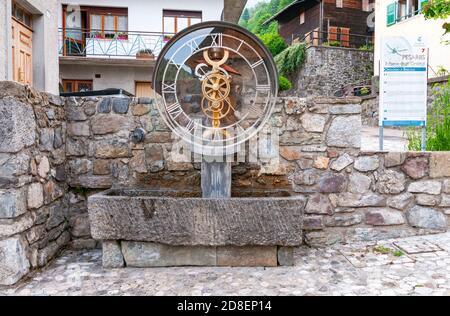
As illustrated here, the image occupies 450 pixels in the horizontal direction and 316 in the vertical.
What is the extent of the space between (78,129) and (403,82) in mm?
2841

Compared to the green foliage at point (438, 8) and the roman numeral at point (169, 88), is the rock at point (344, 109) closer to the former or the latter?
the roman numeral at point (169, 88)

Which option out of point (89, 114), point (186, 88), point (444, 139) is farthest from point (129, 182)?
point (444, 139)

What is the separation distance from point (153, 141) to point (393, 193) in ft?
6.45

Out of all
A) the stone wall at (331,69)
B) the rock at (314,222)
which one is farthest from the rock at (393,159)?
the stone wall at (331,69)

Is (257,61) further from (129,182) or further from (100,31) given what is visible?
(100,31)

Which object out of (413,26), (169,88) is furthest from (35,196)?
(413,26)

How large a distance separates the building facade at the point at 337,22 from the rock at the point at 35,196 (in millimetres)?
16461

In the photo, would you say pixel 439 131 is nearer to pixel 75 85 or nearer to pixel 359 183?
pixel 359 183

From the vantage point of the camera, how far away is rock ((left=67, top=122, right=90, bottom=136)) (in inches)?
120

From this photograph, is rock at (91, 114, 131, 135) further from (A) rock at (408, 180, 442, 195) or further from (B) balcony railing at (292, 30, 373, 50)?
(B) balcony railing at (292, 30, 373, 50)

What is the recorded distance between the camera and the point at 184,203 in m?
2.45

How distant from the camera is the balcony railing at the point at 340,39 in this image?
17641 millimetres

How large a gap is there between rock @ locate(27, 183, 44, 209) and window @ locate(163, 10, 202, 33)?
9.67m

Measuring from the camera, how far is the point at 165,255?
2.55m
